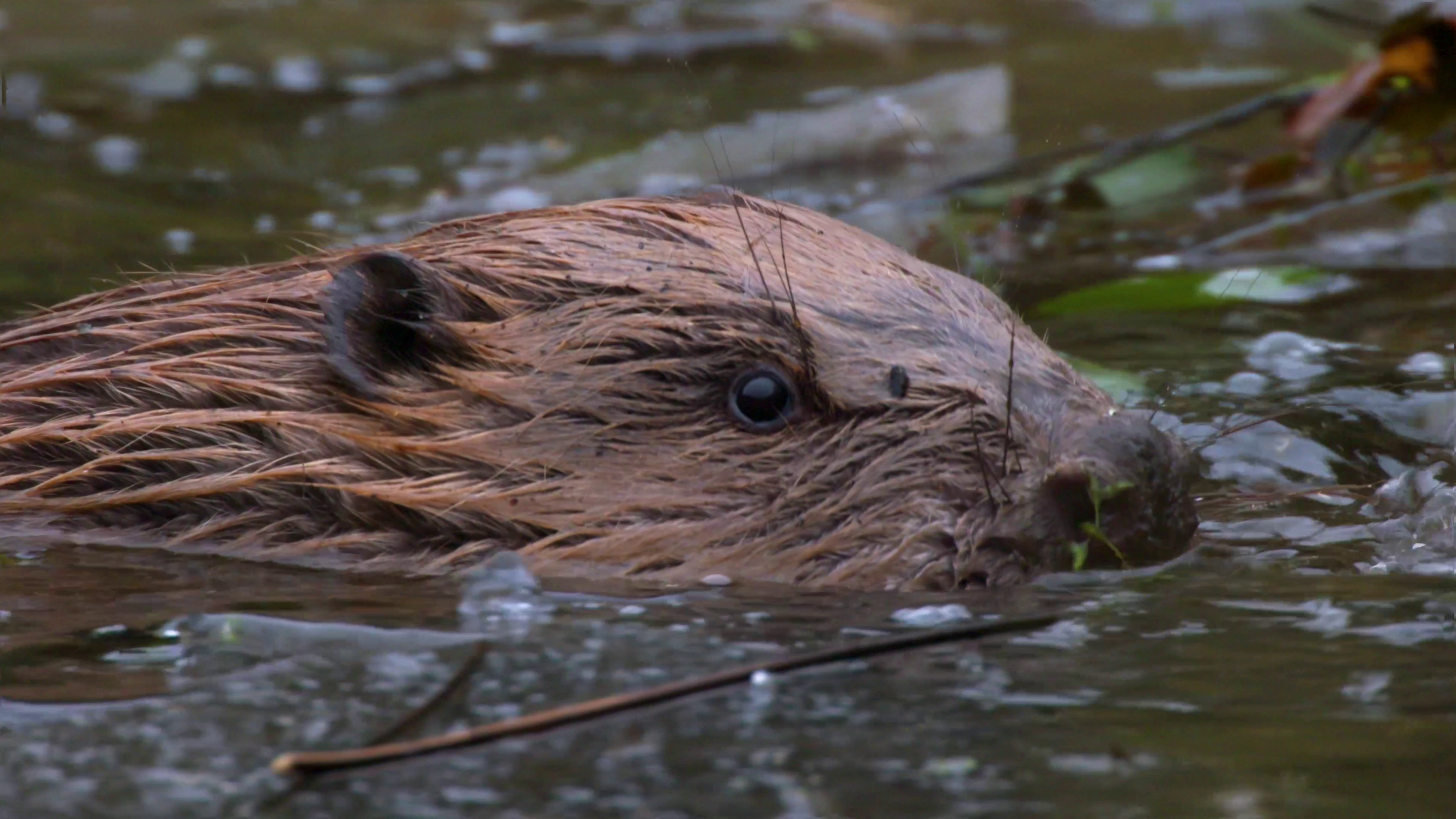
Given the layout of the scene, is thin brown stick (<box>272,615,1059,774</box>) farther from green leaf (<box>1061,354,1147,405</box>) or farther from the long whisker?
green leaf (<box>1061,354,1147,405</box>)

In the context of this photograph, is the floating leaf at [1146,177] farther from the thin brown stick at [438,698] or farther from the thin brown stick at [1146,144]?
the thin brown stick at [438,698]

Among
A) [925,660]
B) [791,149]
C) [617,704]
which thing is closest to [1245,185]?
[791,149]

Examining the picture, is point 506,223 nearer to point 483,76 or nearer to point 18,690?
point 18,690

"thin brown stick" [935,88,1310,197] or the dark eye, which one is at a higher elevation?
"thin brown stick" [935,88,1310,197]

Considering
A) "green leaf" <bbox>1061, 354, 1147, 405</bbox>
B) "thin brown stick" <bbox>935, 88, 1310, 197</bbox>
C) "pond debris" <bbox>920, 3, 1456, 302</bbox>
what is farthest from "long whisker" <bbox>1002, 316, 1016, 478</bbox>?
"thin brown stick" <bbox>935, 88, 1310, 197</bbox>

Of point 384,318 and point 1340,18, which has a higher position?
point 1340,18

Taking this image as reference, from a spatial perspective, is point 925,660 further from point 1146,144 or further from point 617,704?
point 1146,144
